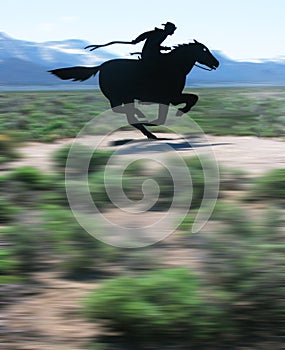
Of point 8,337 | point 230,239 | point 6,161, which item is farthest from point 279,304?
point 6,161

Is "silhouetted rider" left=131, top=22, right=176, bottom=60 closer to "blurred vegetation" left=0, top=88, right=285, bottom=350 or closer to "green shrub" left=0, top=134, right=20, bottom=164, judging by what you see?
"green shrub" left=0, top=134, right=20, bottom=164

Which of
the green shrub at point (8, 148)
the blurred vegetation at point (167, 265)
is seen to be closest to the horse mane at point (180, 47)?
the green shrub at point (8, 148)

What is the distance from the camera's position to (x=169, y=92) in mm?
16391

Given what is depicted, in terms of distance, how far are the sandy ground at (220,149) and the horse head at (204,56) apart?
1843mm

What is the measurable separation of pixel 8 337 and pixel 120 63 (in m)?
11.2

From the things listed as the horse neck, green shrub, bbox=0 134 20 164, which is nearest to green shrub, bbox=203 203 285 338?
green shrub, bbox=0 134 20 164

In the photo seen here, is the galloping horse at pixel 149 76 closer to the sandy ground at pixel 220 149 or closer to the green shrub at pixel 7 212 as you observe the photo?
the sandy ground at pixel 220 149

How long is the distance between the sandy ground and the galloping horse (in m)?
1.02

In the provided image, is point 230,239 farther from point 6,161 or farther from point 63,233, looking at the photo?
point 6,161

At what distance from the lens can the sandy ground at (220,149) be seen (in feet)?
42.9

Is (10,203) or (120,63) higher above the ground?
(120,63)

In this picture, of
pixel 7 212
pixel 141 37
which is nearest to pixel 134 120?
pixel 141 37

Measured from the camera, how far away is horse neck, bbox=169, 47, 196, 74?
1617 cm

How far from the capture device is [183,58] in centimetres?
1627
